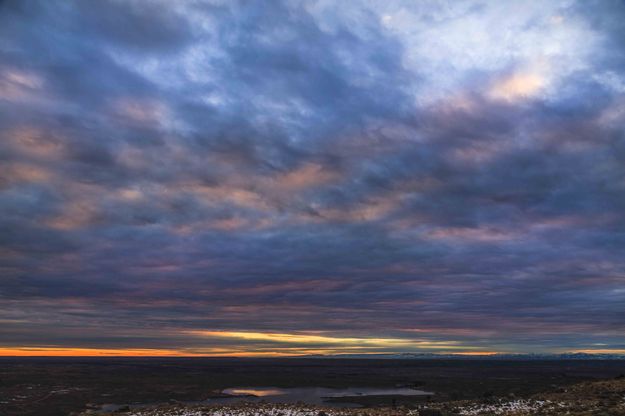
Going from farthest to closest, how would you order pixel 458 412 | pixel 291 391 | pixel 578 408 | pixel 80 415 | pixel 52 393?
1. pixel 291 391
2. pixel 52 393
3. pixel 80 415
4. pixel 458 412
5. pixel 578 408

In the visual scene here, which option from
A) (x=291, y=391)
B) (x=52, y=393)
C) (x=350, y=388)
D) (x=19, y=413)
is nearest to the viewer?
(x=19, y=413)

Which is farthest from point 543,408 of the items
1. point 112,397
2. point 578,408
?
point 112,397

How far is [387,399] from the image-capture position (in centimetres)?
6206

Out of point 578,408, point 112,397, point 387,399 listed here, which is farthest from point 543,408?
point 112,397

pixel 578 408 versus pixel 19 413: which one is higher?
pixel 578 408

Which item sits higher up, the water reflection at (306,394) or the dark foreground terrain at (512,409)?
the dark foreground terrain at (512,409)

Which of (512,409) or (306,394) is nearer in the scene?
(512,409)

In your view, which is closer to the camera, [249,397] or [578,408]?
[578,408]

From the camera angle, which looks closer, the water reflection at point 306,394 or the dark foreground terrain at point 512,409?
the dark foreground terrain at point 512,409

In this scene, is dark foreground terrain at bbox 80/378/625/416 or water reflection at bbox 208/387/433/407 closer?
dark foreground terrain at bbox 80/378/625/416

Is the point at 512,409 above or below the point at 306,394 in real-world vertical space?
above

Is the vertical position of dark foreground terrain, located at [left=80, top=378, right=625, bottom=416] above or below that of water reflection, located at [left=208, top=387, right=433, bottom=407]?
above

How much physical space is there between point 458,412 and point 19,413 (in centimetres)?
4283

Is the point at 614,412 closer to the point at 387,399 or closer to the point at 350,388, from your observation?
the point at 387,399
